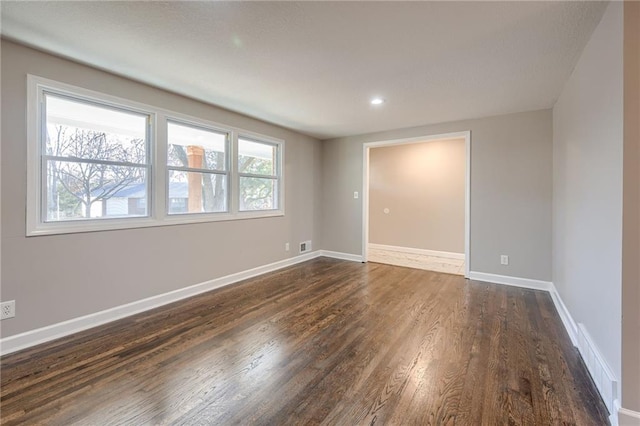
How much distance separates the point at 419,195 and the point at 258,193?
352 centimetres

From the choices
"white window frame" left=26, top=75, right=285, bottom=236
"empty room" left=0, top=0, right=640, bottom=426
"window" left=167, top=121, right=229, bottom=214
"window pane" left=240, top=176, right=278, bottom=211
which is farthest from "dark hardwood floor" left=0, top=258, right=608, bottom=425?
"window pane" left=240, top=176, right=278, bottom=211

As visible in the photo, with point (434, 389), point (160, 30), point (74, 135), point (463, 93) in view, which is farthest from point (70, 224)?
point (463, 93)

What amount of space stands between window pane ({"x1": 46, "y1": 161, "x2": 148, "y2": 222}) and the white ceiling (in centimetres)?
96

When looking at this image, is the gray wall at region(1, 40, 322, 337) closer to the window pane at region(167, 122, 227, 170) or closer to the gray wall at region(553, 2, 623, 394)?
the window pane at region(167, 122, 227, 170)

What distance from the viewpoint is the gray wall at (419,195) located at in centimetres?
585

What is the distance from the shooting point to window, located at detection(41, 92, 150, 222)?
8.29ft

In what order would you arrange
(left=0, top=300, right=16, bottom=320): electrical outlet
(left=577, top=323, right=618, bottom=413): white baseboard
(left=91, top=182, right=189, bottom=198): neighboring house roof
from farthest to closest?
(left=91, top=182, right=189, bottom=198): neighboring house roof
(left=0, top=300, right=16, bottom=320): electrical outlet
(left=577, top=323, right=618, bottom=413): white baseboard

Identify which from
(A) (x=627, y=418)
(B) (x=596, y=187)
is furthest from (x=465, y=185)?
(A) (x=627, y=418)

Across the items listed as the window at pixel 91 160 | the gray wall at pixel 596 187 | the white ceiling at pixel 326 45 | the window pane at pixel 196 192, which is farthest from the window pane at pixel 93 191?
the gray wall at pixel 596 187

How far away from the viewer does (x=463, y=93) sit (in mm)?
3230

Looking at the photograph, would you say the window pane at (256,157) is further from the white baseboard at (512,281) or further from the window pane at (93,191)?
the white baseboard at (512,281)

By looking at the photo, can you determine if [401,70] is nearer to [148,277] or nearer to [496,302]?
[496,302]

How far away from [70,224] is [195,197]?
1307 millimetres

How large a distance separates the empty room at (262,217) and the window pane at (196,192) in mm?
31
